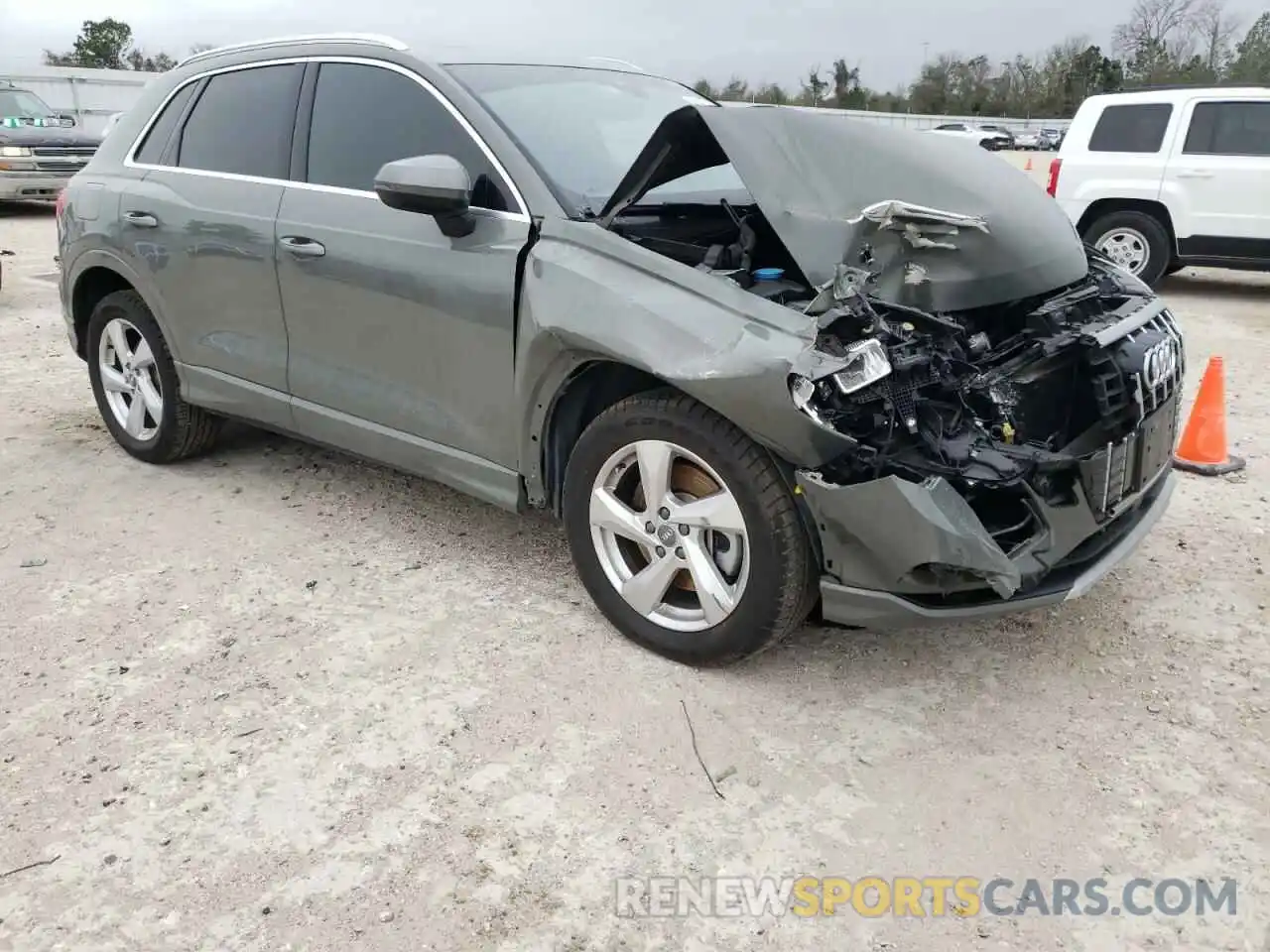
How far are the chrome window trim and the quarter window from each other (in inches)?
0.7

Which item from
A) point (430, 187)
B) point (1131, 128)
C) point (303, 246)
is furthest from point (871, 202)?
point (1131, 128)

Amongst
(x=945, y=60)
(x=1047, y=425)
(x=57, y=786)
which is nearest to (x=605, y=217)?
(x=1047, y=425)

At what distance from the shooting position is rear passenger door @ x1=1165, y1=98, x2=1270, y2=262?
9.23 meters

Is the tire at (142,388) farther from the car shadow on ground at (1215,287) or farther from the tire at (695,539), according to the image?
the car shadow on ground at (1215,287)

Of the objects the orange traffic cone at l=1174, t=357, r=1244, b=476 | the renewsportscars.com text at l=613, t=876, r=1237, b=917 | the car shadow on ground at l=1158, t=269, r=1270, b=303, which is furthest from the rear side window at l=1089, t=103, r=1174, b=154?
the renewsportscars.com text at l=613, t=876, r=1237, b=917

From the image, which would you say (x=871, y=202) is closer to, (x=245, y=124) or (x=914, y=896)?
(x=914, y=896)

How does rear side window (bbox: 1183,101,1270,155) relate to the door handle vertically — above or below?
above

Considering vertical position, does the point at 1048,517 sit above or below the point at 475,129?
below

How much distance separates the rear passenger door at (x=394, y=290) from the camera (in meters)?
3.42

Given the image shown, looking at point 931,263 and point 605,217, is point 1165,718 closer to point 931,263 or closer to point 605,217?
point 931,263

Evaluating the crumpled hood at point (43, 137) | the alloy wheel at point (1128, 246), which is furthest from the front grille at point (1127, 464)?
the crumpled hood at point (43, 137)

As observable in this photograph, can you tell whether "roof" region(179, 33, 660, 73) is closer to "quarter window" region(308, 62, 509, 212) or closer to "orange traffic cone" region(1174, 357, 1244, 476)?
"quarter window" region(308, 62, 509, 212)

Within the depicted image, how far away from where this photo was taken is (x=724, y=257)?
333 cm

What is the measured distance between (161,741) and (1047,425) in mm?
2727
